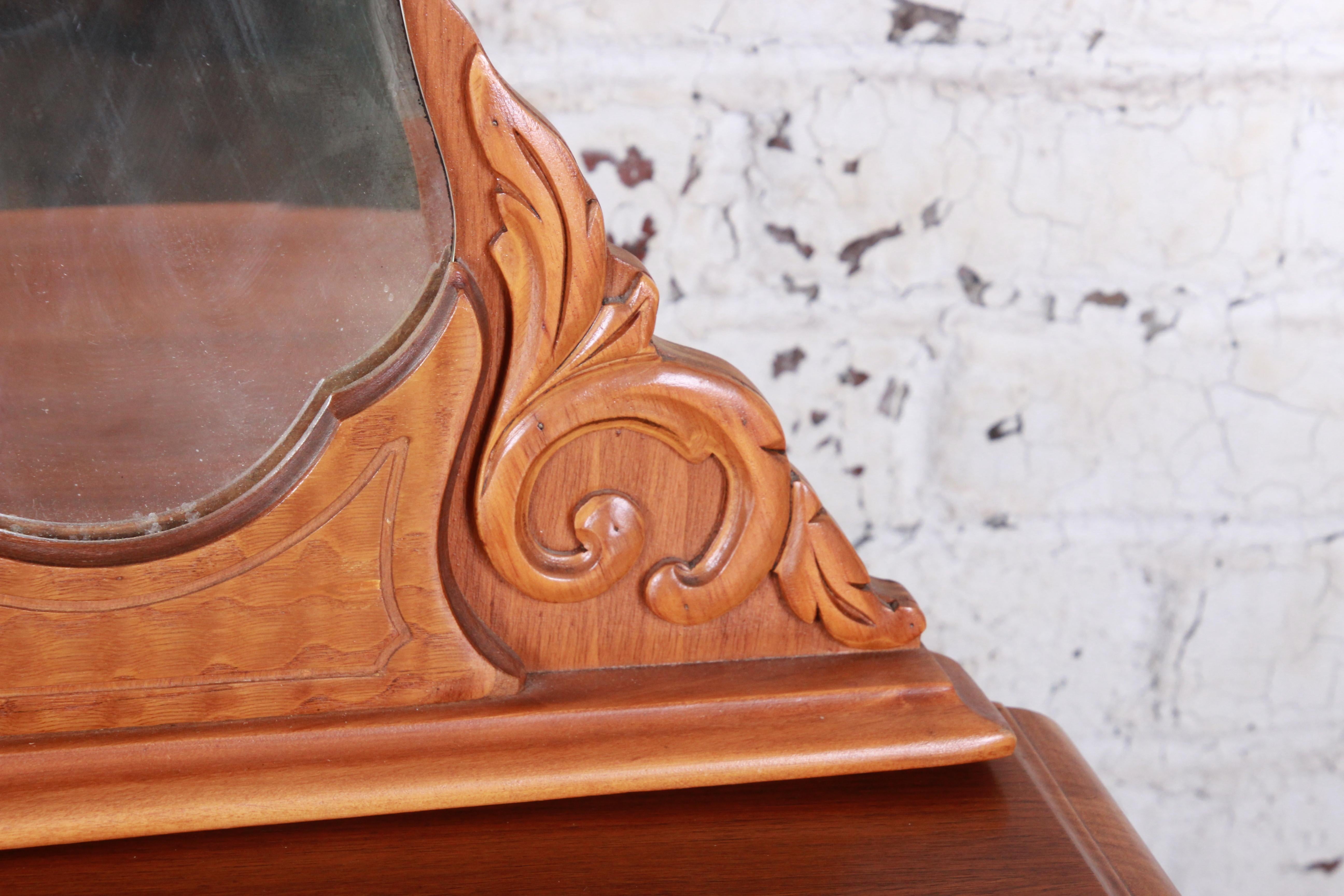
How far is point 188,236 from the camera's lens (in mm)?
290

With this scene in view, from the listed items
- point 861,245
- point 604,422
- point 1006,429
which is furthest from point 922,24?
→ point 604,422

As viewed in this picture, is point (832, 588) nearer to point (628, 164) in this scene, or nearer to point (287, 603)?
point (287, 603)

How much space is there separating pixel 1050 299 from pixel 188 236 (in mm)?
460

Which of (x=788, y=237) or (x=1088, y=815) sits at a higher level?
(x=788, y=237)

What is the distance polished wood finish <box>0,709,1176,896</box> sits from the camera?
298 mm

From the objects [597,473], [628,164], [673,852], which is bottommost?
[673,852]

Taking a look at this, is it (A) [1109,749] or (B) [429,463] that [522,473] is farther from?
(A) [1109,749]

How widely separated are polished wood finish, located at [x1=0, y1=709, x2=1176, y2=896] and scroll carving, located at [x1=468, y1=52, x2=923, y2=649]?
6cm

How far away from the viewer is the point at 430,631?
334 mm

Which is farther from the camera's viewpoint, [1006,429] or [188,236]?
[1006,429]

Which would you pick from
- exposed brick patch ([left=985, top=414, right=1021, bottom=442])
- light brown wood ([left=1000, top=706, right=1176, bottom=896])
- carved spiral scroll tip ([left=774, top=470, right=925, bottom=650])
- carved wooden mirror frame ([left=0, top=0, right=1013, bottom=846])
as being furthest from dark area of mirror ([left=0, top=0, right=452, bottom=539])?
exposed brick patch ([left=985, top=414, right=1021, bottom=442])

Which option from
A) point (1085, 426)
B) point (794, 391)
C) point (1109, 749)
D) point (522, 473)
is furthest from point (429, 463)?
point (1109, 749)

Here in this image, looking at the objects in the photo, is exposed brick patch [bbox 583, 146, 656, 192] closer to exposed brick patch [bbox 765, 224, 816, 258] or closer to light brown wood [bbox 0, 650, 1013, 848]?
exposed brick patch [bbox 765, 224, 816, 258]

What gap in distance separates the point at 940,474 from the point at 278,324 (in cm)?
43
